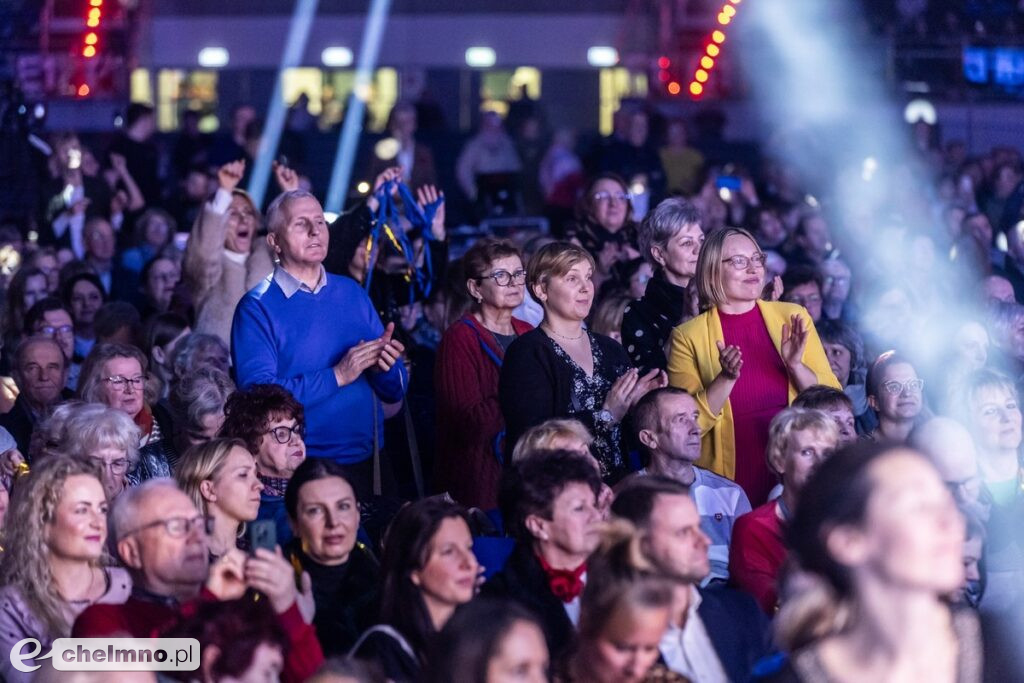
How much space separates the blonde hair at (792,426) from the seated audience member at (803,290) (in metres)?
2.69

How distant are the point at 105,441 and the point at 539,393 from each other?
1.43 metres

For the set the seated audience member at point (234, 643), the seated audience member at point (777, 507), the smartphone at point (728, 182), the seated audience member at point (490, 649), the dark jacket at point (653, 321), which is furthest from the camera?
the smartphone at point (728, 182)

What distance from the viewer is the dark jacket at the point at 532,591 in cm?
463

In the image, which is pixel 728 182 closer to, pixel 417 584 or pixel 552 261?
pixel 552 261

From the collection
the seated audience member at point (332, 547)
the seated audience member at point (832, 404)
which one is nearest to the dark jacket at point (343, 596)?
the seated audience member at point (332, 547)

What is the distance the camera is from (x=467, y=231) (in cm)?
1055

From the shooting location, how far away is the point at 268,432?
5617mm

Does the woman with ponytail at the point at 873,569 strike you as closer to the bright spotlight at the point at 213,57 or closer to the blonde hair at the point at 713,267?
the blonde hair at the point at 713,267

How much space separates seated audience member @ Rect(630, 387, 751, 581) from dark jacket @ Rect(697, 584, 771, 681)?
3.97ft

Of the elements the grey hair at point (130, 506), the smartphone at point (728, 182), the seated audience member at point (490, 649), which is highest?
the smartphone at point (728, 182)

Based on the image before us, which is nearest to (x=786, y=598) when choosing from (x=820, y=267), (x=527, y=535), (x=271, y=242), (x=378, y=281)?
(x=527, y=535)

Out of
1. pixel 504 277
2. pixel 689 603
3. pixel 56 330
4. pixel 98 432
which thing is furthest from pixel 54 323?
pixel 689 603

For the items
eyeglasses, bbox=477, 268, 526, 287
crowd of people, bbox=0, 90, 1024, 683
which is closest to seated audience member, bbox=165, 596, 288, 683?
crowd of people, bbox=0, 90, 1024, 683

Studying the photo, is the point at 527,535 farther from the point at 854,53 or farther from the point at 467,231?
the point at 854,53
